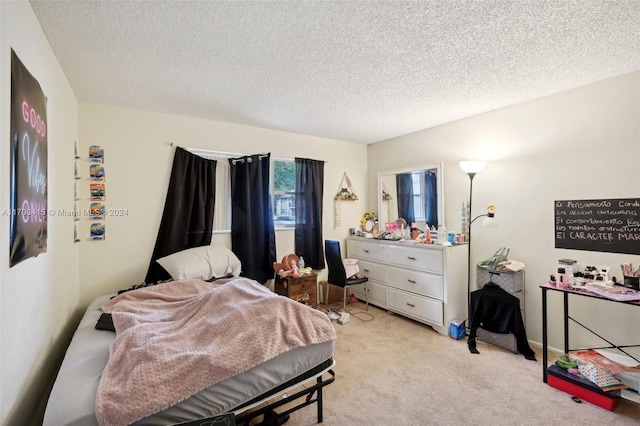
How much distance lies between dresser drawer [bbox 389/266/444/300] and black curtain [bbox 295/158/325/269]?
3.40ft

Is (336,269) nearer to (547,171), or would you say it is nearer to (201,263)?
(201,263)

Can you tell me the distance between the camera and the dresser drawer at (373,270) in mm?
3670

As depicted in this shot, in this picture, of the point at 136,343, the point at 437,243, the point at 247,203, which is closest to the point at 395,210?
the point at 437,243

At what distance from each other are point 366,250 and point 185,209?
2.35 meters

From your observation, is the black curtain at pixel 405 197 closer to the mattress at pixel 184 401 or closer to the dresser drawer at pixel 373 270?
the dresser drawer at pixel 373 270

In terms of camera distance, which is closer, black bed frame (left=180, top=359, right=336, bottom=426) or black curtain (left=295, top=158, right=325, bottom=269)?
black bed frame (left=180, top=359, right=336, bottom=426)

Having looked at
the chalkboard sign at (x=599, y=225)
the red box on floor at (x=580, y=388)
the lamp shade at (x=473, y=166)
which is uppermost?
the lamp shade at (x=473, y=166)

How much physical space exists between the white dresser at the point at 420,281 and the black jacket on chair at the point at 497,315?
305 millimetres

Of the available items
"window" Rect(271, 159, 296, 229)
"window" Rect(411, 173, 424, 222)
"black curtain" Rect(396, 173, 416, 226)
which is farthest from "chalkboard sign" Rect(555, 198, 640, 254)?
"window" Rect(271, 159, 296, 229)

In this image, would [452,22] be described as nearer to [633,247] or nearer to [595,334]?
[633,247]

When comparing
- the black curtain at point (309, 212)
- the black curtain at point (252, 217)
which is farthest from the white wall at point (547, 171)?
the black curtain at point (252, 217)

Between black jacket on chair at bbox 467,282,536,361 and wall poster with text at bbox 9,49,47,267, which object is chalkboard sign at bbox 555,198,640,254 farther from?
wall poster with text at bbox 9,49,47,267

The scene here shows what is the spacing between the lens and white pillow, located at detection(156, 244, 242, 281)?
2.68 m

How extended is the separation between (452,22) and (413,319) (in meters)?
2.95
